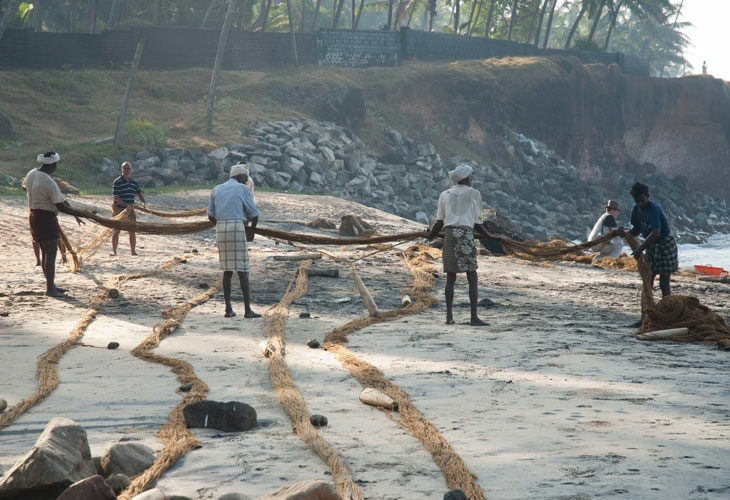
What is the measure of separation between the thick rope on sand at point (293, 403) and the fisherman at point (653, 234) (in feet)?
11.4

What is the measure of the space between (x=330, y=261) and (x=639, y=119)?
42225 mm

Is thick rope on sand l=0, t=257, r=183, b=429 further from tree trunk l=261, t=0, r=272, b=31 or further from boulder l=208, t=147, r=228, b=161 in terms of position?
tree trunk l=261, t=0, r=272, b=31

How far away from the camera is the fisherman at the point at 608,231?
12570mm

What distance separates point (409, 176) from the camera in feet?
117

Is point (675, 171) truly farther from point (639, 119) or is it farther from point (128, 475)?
point (128, 475)

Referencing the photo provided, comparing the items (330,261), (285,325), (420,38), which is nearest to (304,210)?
(330,261)

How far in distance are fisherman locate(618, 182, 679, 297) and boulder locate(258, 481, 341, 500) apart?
557cm

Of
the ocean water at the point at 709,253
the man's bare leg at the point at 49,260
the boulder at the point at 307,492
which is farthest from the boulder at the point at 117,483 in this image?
the ocean water at the point at 709,253

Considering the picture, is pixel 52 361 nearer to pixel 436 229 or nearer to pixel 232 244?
pixel 232 244

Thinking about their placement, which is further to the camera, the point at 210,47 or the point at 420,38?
the point at 420,38

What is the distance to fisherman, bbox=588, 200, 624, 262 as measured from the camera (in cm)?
1257

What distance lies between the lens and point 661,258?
8.84m

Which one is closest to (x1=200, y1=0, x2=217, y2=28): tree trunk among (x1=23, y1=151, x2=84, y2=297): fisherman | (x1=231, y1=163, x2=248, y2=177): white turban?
(x1=23, y1=151, x2=84, y2=297): fisherman

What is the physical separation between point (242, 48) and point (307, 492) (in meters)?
37.5
